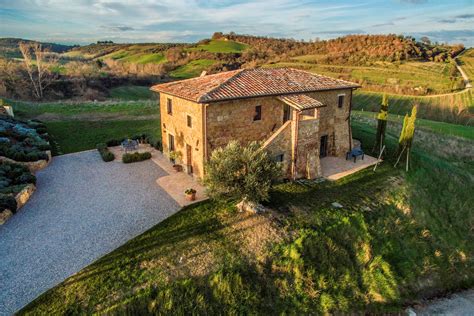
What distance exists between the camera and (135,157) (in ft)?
72.5

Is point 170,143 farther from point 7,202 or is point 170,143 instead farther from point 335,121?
point 335,121

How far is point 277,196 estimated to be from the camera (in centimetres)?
1678

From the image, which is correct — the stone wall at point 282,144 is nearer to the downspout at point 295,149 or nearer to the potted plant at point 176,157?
the downspout at point 295,149

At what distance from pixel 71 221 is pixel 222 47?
82998mm

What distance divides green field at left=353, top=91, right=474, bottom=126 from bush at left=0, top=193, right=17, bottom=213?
2007 inches

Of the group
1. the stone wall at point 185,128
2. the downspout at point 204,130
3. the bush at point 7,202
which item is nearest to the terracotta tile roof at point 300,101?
the downspout at point 204,130

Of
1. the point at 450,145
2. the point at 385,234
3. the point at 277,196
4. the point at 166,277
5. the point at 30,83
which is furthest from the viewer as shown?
Answer: the point at 30,83

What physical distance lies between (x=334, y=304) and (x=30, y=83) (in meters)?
57.3

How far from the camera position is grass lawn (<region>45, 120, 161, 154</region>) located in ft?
87.4

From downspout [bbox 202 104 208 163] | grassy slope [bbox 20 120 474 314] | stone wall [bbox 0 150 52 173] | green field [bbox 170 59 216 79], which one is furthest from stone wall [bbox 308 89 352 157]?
green field [bbox 170 59 216 79]

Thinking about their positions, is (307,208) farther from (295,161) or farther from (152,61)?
(152,61)

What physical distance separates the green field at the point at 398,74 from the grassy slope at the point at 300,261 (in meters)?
43.8

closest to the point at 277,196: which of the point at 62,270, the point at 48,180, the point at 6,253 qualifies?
the point at 62,270

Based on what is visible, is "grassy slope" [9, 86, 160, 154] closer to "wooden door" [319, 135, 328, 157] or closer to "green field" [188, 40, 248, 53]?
"wooden door" [319, 135, 328, 157]
